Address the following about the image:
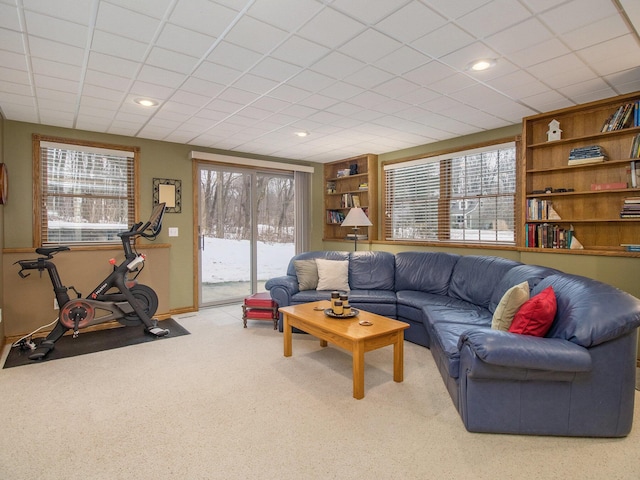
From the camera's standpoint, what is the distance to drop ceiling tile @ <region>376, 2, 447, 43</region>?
6.58 feet

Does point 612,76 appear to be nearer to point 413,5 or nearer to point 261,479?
point 413,5

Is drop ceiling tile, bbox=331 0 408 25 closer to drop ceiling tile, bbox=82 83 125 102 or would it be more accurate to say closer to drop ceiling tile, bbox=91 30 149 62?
drop ceiling tile, bbox=91 30 149 62

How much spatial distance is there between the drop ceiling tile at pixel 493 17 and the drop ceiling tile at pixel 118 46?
2.10m

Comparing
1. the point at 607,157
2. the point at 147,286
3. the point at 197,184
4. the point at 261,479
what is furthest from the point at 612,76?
the point at 147,286

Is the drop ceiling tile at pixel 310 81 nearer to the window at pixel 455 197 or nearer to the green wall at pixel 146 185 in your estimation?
the window at pixel 455 197

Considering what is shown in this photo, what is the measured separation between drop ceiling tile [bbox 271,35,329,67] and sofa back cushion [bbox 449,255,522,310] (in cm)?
276

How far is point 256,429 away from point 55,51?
291 centimetres

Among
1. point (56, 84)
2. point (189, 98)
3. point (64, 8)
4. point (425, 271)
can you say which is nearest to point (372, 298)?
point (425, 271)

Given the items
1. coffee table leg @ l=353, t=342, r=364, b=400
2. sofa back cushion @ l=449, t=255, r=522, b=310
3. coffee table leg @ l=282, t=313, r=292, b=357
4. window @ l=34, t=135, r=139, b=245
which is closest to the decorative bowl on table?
coffee table leg @ l=282, t=313, r=292, b=357

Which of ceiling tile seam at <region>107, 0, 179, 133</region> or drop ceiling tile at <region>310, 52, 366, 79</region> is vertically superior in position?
drop ceiling tile at <region>310, 52, 366, 79</region>

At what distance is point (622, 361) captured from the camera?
206cm

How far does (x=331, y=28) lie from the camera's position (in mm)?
2184

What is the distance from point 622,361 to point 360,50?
259cm

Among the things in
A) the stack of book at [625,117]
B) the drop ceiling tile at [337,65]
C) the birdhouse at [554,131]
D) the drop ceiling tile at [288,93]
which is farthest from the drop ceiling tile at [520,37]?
the birdhouse at [554,131]
